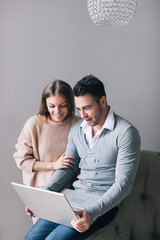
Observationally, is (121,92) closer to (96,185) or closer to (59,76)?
(59,76)

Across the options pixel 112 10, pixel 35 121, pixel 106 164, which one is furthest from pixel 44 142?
pixel 112 10

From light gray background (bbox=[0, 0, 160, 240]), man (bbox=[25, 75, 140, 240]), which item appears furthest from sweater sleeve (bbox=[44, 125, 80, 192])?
light gray background (bbox=[0, 0, 160, 240])

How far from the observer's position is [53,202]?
125 cm

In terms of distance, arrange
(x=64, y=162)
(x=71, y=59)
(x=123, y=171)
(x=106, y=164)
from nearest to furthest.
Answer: (x=123, y=171), (x=106, y=164), (x=64, y=162), (x=71, y=59)

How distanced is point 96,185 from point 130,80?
68 cm

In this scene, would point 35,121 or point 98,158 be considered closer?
point 98,158

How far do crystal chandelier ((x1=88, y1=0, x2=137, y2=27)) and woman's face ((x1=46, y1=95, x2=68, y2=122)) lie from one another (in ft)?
1.68

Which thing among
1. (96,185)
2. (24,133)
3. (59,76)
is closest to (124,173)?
(96,185)

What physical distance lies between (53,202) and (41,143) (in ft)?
1.70

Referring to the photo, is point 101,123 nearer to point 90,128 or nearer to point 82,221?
point 90,128

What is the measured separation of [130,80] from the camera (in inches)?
74.0

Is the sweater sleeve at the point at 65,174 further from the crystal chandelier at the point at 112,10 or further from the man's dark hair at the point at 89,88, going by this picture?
the crystal chandelier at the point at 112,10

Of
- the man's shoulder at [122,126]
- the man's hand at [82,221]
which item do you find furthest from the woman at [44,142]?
the man's hand at [82,221]

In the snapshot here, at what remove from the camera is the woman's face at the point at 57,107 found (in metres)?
1.63
